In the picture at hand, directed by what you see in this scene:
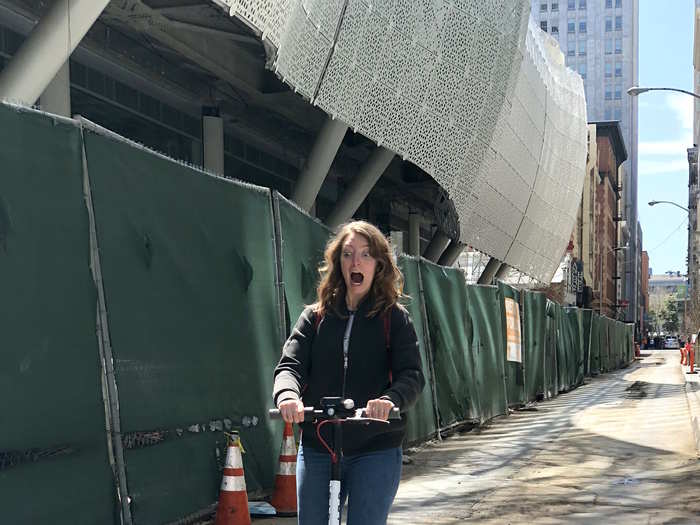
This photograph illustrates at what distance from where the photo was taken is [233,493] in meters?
6.12

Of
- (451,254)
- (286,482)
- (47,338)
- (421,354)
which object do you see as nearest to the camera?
(47,338)

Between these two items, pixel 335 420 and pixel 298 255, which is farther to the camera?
pixel 298 255

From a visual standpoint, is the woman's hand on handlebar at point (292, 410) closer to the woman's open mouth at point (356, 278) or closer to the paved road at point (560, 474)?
the woman's open mouth at point (356, 278)

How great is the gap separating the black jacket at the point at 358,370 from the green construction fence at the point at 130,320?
0.32 metres

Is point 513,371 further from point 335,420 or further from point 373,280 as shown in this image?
point 335,420

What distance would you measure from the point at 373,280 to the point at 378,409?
597 mm

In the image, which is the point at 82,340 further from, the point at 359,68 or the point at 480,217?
the point at 480,217

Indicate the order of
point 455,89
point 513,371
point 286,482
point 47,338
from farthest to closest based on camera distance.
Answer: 1. point 455,89
2. point 513,371
3. point 286,482
4. point 47,338

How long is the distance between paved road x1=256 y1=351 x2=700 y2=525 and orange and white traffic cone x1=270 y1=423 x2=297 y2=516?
14 centimetres

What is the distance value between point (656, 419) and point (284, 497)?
11.0 meters

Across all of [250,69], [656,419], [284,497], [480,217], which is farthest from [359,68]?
[284,497]

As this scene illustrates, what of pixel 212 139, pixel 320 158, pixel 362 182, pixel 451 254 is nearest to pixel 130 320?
pixel 320 158

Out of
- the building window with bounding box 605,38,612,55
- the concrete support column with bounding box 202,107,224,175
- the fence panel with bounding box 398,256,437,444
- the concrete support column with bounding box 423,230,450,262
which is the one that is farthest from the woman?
the building window with bounding box 605,38,612,55

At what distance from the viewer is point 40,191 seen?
4.99 meters
